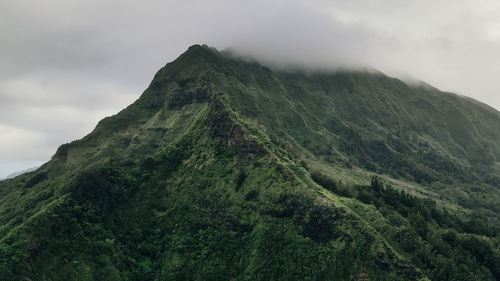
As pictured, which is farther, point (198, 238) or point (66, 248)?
point (198, 238)

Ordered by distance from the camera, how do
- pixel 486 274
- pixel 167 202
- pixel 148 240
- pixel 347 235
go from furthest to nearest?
pixel 167 202 → pixel 148 240 → pixel 486 274 → pixel 347 235

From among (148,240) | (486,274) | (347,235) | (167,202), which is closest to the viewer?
(347,235)

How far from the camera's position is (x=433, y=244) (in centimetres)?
17262

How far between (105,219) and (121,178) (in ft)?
86.3

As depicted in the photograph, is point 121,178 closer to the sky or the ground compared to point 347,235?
closer to the sky

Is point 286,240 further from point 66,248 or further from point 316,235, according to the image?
point 66,248

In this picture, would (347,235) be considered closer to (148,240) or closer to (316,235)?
(316,235)

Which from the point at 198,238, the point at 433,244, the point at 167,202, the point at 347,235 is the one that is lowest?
the point at 433,244

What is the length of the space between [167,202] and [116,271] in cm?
4463

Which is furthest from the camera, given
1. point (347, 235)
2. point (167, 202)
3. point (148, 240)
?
point (167, 202)

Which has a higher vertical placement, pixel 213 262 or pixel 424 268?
pixel 213 262

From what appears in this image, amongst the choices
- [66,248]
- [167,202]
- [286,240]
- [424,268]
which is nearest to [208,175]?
[167,202]

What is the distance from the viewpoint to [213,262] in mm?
158625

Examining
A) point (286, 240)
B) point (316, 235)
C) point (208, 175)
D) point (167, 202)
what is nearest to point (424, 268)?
point (316, 235)
